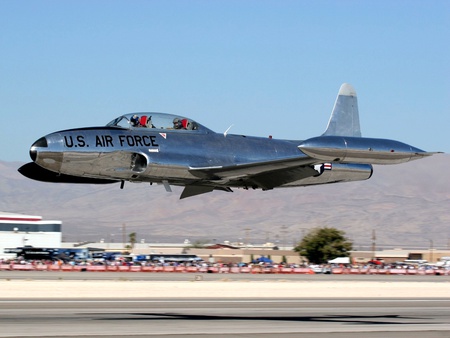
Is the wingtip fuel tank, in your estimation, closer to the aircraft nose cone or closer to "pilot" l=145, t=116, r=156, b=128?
"pilot" l=145, t=116, r=156, b=128

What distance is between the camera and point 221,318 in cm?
2358

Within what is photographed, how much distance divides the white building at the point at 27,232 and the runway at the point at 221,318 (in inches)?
3609

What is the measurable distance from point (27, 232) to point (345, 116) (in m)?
94.0

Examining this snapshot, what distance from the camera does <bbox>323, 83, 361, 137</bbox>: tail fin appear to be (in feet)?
121

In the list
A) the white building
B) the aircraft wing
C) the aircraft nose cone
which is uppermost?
the aircraft nose cone

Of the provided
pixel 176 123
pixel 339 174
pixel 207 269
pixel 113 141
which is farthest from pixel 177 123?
pixel 207 269

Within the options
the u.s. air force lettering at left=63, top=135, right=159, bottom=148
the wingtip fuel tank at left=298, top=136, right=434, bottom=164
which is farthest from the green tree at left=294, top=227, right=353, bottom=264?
the wingtip fuel tank at left=298, top=136, right=434, bottom=164

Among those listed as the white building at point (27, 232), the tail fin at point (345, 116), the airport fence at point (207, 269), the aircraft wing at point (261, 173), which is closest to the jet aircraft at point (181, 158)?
the aircraft wing at point (261, 173)

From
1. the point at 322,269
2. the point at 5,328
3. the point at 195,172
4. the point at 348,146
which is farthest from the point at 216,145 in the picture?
the point at 322,269

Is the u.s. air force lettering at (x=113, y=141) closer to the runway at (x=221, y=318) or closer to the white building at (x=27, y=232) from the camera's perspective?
the runway at (x=221, y=318)

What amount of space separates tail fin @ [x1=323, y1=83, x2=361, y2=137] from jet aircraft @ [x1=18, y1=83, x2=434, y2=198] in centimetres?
354

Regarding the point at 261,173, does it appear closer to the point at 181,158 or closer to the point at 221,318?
the point at 181,158

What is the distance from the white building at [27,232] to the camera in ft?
390

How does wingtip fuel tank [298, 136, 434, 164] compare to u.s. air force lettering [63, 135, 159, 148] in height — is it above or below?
below
